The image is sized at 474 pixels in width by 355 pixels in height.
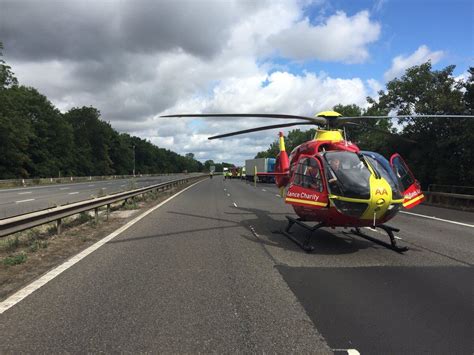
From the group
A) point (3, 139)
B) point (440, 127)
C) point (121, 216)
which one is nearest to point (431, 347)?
point (121, 216)

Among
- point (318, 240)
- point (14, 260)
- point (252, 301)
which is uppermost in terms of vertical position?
point (14, 260)

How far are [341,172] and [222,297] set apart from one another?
411cm

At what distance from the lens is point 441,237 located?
1123 centimetres

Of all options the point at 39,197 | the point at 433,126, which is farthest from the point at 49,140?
the point at 433,126

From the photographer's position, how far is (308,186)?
31.5 ft

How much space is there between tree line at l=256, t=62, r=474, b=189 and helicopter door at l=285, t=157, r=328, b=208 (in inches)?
582

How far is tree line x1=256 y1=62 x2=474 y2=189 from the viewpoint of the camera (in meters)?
26.1

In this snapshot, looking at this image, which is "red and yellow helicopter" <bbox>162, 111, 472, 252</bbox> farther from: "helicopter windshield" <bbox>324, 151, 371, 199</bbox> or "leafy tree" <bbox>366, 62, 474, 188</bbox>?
"leafy tree" <bbox>366, 62, 474, 188</bbox>

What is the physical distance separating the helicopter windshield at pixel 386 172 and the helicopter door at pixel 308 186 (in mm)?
1053

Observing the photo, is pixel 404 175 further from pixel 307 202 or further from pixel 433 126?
pixel 433 126

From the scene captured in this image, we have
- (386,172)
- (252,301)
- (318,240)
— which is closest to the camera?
(252,301)

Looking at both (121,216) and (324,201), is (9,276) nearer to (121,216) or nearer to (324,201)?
(324,201)

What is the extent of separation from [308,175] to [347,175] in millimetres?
1206

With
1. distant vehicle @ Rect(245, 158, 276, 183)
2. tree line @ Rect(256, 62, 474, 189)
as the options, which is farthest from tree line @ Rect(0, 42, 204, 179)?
tree line @ Rect(256, 62, 474, 189)
